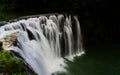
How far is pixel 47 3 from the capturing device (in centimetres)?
2209

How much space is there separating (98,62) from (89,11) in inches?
159

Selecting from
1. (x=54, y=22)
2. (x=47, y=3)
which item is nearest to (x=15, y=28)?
(x=54, y=22)

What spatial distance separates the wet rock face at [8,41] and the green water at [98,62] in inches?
161

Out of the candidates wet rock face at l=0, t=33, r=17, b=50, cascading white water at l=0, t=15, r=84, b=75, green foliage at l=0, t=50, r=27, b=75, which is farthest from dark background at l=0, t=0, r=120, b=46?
green foliage at l=0, t=50, r=27, b=75

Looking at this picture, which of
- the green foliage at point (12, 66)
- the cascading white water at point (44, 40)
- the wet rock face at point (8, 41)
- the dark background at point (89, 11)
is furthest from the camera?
the dark background at point (89, 11)

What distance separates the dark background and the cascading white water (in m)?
0.80

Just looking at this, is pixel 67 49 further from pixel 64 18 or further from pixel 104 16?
pixel 104 16

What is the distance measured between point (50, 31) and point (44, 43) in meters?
1.07

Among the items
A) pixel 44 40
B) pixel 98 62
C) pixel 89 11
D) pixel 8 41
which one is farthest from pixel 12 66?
pixel 89 11

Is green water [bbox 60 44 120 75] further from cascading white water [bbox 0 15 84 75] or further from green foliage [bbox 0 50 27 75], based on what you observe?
green foliage [bbox 0 50 27 75]

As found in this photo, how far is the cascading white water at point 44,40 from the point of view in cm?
1377

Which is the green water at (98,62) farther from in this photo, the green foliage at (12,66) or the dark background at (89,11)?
the green foliage at (12,66)

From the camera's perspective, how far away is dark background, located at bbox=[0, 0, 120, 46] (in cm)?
2109

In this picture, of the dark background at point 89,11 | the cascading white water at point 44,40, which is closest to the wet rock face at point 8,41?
the cascading white water at point 44,40
